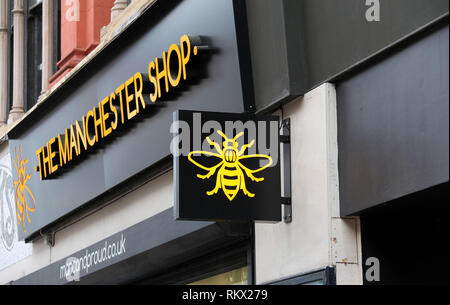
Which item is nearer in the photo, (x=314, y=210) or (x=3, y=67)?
(x=314, y=210)

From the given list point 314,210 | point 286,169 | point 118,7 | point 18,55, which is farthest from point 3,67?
point 314,210

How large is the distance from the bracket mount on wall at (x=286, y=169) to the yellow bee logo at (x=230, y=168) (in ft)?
0.55

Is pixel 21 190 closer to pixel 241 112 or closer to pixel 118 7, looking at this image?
pixel 118 7

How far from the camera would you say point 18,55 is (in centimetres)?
1650

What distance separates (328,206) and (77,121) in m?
5.37

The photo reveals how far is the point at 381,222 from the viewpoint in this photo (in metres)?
8.24

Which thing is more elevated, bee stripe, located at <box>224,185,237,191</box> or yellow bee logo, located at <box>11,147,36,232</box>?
yellow bee logo, located at <box>11,147,36,232</box>

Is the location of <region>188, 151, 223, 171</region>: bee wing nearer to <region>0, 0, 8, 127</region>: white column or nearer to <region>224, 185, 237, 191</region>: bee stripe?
<region>224, 185, 237, 191</region>: bee stripe

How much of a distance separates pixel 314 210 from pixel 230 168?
772 mm

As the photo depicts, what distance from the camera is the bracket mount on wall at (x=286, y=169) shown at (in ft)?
28.9

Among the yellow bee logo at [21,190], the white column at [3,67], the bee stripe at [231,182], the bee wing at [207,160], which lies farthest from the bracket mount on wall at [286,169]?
the white column at [3,67]

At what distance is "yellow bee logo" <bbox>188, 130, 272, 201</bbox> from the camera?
28.5ft

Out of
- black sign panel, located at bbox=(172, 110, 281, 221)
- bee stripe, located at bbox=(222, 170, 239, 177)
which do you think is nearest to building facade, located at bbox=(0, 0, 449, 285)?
black sign panel, located at bbox=(172, 110, 281, 221)

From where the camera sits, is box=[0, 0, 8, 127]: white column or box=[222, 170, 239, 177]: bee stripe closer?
box=[222, 170, 239, 177]: bee stripe
